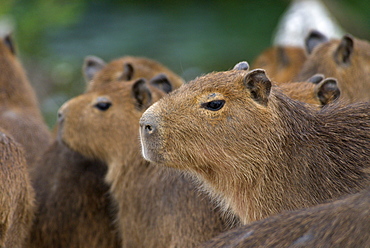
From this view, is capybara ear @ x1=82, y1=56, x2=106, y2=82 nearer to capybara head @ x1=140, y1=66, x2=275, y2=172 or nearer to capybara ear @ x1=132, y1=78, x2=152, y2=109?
capybara ear @ x1=132, y1=78, x2=152, y2=109

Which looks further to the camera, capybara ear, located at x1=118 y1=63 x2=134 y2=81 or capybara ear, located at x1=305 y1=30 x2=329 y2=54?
capybara ear, located at x1=305 y1=30 x2=329 y2=54

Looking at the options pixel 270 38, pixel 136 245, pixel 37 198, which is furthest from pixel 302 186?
pixel 270 38

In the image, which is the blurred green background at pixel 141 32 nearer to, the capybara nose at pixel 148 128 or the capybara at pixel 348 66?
the capybara at pixel 348 66

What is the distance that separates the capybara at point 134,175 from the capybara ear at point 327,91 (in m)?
1.07

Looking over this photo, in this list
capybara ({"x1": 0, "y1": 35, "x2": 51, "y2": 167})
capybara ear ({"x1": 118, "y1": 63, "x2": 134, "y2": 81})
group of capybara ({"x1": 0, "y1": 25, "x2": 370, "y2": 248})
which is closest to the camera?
group of capybara ({"x1": 0, "y1": 25, "x2": 370, "y2": 248})

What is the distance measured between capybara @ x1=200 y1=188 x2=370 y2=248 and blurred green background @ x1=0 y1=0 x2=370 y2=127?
321 inches

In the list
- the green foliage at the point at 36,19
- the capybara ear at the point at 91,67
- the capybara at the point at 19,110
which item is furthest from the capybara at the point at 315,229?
the green foliage at the point at 36,19

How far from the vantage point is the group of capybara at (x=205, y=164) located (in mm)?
3496

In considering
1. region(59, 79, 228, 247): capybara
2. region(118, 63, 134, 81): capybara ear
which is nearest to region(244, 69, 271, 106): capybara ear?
region(59, 79, 228, 247): capybara

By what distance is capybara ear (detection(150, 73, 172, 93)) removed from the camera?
17.7 feet

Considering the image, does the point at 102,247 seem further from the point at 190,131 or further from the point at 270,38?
the point at 270,38

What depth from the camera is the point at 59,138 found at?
16.6 ft

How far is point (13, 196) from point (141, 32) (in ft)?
32.2

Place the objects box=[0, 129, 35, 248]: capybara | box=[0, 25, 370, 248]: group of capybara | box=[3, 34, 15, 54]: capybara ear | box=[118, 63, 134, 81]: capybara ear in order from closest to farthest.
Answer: box=[0, 25, 370, 248]: group of capybara → box=[0, 129, 35, 248]: capybara → box=[118, 63, 134, 81]: capybara ear → box=[3, 34, 15, 54]: capybara ear
